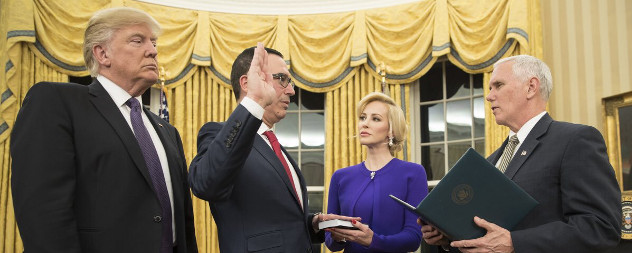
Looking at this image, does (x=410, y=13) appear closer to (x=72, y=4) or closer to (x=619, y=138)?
(x=619, y=138)

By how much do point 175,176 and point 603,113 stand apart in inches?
153

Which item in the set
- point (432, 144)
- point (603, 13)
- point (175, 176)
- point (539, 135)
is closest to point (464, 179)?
point (539, 135)

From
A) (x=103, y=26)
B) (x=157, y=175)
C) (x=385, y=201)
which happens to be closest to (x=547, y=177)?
(x=385, y=201)

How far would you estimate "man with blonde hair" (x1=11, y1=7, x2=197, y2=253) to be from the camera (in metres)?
1.78

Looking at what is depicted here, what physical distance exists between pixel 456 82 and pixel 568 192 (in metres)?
4.60

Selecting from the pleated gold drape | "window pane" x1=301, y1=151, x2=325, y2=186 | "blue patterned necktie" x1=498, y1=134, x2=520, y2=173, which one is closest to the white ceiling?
the pleated gold drape

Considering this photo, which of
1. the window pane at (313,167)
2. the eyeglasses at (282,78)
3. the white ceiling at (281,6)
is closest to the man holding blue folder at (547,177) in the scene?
the eyeglasses at (282,78)

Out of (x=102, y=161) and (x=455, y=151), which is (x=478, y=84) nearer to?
(x=455, y=151)

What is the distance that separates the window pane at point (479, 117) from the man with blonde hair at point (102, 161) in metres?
4.68

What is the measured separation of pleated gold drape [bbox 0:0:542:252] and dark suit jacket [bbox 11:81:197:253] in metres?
4.27

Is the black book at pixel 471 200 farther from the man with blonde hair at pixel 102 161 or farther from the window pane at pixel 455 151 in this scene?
the window pane at pixel 455 151

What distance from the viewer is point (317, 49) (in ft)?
22.0

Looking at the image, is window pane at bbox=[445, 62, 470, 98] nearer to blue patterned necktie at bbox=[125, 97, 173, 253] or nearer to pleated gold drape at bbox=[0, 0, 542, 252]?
pleated gold drape at bbox=[0, 0, 542, 252]

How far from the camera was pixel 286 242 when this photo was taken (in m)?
2.07
